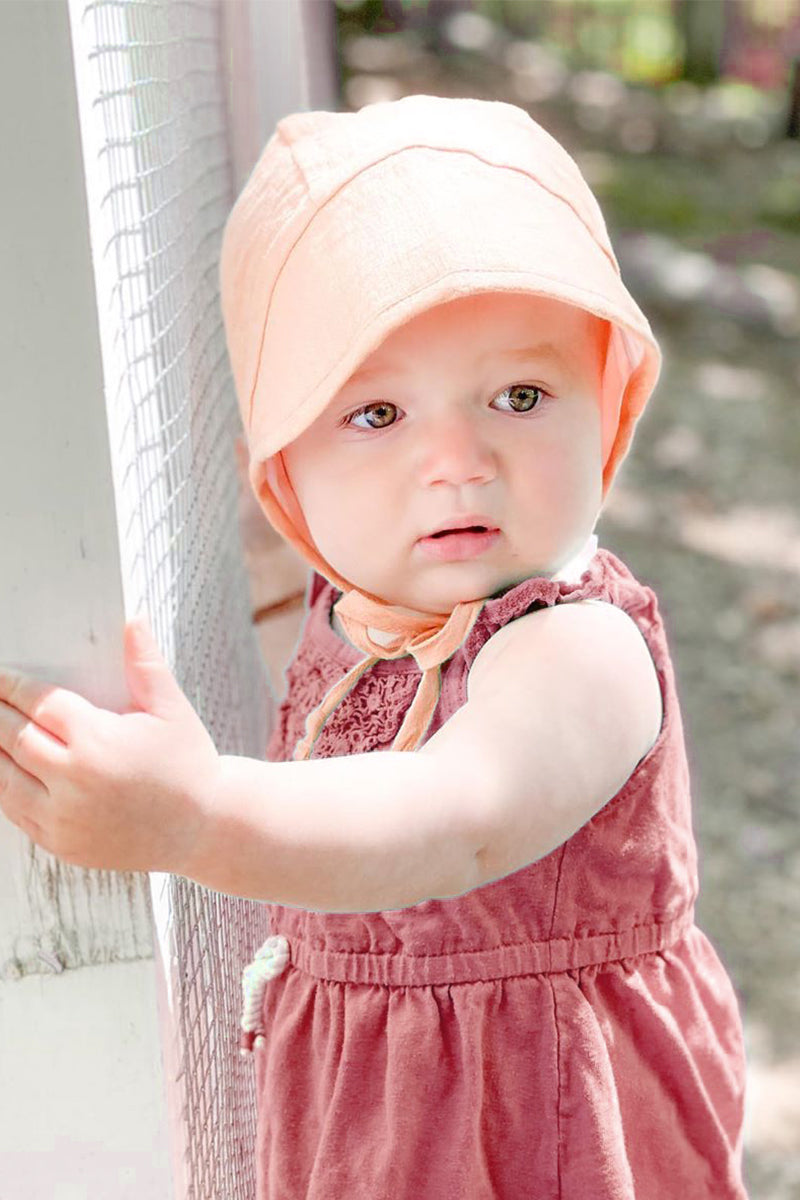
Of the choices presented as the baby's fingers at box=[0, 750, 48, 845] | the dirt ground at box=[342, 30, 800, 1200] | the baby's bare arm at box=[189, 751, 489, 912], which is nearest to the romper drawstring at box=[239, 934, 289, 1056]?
the baby's bare arm at box=[189, 751, 489, 912]

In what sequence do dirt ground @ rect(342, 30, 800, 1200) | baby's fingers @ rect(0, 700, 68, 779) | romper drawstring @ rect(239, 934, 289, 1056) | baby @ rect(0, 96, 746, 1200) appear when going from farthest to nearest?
dirt ground @ rect(342, 30, 800, 1200) < romper drawstring @ rect(239, 934, 289, 1056) < baby @ rect(0, 96, 746, 1200) < baby's fingers @ rect(0, 700, 68, 779)

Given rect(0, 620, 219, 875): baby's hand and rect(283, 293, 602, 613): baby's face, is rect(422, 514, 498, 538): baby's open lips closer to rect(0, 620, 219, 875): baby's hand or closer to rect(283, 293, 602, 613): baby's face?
rect(283, 293, 602, 613): baby's face

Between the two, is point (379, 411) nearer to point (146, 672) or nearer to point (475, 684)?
point (475, 684)

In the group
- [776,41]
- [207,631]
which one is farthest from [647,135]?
[207,631]

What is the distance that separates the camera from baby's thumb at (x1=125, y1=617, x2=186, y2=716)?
1.00 meters

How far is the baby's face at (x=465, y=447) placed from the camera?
121cm

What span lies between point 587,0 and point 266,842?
39.2 ft

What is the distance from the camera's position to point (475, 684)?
121 centimetres

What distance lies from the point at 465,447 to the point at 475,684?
18cm

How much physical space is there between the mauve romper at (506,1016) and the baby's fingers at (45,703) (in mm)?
366

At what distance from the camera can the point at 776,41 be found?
36.7ft

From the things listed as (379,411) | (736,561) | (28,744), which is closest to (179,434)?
(379,411)

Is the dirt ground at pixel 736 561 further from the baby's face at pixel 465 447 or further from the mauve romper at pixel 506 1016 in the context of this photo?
the baby's face at pixel 465 447

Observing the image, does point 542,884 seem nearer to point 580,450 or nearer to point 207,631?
point 580,450
